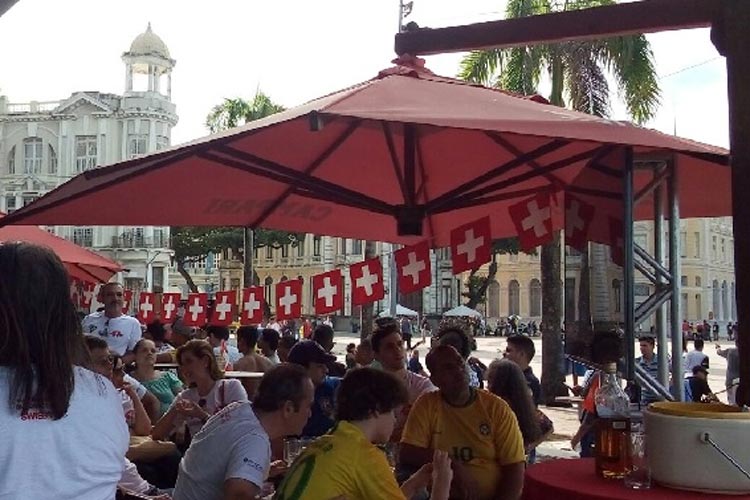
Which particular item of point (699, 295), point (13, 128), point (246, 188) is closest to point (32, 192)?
point (13, 128)

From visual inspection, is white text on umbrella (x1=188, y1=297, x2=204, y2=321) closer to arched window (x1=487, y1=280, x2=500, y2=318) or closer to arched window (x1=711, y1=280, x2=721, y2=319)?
arched window (x1=487, y1=280, x2=500, y2=318)

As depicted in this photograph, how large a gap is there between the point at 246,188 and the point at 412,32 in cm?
267

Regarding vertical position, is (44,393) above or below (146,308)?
below

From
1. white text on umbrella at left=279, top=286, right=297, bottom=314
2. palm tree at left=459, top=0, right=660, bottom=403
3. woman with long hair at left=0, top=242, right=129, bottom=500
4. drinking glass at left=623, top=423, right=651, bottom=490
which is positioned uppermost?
palm tree at left=459, top=0, right=660, bottom=403

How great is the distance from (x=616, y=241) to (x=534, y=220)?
1.77m

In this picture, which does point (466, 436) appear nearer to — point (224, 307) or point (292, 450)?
point (292, 450)

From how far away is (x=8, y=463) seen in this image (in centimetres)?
177

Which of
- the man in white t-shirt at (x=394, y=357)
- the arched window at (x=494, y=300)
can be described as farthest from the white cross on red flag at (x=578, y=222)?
the arched window at (x=494, y=300)

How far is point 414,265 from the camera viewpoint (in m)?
7.82

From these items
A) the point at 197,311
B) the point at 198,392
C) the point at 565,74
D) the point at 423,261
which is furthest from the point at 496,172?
the point at 565,74

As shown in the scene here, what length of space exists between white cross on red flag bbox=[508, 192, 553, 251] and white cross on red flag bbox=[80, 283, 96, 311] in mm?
9839

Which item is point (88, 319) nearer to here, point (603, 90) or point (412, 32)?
point (412, 32)

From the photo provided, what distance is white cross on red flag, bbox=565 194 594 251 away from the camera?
225 inches

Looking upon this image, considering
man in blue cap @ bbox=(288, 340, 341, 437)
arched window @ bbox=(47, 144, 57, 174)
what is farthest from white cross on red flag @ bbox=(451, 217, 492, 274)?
arched window @ bbox=(47, 144, 57, 174)
